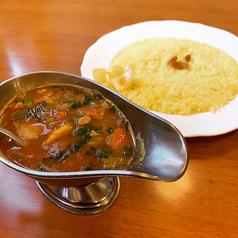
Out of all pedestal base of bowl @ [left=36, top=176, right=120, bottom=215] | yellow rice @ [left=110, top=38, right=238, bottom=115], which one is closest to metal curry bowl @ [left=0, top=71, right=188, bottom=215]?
pedestal base of bowl @ [left=36, top=176, right=120, bottom=215]

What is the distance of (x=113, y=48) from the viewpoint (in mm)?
2045

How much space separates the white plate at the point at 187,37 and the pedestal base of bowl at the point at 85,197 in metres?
0.52

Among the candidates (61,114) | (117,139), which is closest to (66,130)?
(61,114)

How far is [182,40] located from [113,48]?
628 millimetres

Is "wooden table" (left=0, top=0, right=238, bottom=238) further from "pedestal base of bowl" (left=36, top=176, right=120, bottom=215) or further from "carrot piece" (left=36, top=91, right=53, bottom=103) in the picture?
"carrot piece" (left=36, top=91, right=53, bottom=103)

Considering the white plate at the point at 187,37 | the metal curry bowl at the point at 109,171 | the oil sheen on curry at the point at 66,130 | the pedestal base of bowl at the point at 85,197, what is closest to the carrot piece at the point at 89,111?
the oil sheen on curry at the point at 66,130

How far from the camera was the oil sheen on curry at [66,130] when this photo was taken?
914 millimetres

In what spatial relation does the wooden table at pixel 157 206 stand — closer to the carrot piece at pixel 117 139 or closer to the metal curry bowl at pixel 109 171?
the metal curry bowl at pixel 109 171

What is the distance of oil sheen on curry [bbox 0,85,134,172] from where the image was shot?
0.91m

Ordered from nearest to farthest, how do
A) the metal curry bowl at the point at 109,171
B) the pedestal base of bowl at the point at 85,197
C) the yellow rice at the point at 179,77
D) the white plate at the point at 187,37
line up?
the metal curry bowl at the point at 109,171, the pedestal base of bowl at the point at 85,197, the white plate at the point at 187,37, the yellow rice at the point at 179,77

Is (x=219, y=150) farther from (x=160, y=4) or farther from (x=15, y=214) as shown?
(x=160, y=4)

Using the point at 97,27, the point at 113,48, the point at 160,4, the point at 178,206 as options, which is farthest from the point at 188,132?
the point at 160,4

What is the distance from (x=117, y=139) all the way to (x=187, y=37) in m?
1.61

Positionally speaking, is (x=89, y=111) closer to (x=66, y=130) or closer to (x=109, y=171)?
(x=66, y=130)
